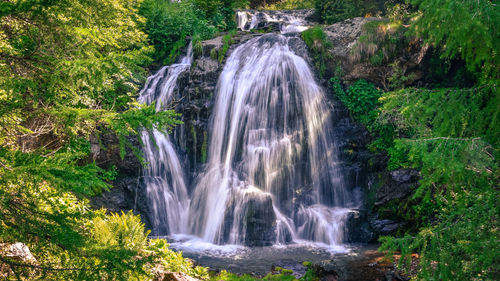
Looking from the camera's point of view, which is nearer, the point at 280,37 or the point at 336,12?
the point at 280,37

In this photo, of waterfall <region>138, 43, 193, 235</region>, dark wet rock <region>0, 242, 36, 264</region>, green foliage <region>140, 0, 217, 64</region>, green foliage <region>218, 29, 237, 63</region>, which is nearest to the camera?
dark wet rock <region>0, 242, 36, 264</region>

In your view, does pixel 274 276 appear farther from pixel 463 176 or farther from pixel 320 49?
pixel 320 49

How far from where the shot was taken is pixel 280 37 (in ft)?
49.2

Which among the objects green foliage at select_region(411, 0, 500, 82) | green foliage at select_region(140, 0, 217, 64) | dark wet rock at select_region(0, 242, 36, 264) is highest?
green foliage at select_region(140, 0, 217, 64)

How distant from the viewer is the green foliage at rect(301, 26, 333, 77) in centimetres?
1379

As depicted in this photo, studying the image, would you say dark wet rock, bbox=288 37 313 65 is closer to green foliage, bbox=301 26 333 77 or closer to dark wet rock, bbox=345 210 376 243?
green foliage, bbox=301 26 333 77

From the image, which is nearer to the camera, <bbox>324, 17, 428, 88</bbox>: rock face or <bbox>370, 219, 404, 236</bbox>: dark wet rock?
<bbox>370, 219, 404, 236</bbox>: dark wet rock

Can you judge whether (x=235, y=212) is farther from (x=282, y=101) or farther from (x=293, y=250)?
(x=282, y=101)

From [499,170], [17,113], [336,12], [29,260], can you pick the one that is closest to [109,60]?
[17,113]

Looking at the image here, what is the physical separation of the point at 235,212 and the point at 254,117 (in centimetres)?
391

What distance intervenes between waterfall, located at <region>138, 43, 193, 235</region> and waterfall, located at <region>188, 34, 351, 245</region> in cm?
62

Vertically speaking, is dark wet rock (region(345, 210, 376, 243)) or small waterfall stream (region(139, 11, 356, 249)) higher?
small waterfall stream (region(139, 11, 356, 249))

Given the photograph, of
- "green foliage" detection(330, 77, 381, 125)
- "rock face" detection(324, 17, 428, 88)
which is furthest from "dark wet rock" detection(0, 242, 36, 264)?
"rock face" detection(324, 17, 428, 88)

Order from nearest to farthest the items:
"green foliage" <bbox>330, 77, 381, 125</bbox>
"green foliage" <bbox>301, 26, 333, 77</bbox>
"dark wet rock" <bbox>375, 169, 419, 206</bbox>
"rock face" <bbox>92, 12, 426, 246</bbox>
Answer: "rock face" <bbox>92, 12, 426, 246</bbox>, "dark wet rock" <bbox>375, 169, 419, 206</bbox>, "green foliage" <bbox>330, 77, 381, 125</bbox>, "green foliage" <bbox>301, 26, 333, 77</bbox>
